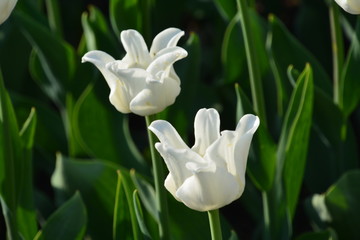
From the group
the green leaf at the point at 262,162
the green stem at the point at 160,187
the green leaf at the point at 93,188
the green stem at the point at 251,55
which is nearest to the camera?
the green stem at the point at 160,187

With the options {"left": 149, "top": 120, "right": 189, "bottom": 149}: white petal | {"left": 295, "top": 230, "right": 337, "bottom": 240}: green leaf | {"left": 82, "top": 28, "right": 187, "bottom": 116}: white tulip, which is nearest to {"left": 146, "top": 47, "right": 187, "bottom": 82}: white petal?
{"left": 82, "top": 28, "right": 187, "bottom": 116}: white tulip

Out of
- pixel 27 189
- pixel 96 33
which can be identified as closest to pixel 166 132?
pixel 27 189

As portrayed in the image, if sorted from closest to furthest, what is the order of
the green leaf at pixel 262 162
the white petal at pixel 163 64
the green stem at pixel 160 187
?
1. the white petal at pixel 163 64
2. the green stem at pixel 160 187
3. the green leaf at pixel 262 162

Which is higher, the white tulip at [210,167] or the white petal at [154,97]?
the white petal at [154,97]

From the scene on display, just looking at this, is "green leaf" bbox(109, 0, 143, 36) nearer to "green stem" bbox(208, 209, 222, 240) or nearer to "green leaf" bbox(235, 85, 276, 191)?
"green leaf" bbox(235, 85, 276, 191)

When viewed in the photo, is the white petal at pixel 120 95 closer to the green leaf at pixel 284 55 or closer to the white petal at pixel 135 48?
the white petal at pixel 135 48

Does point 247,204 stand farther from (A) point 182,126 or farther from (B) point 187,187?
(B) point 187,187

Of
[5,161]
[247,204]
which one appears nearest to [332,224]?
[247,204]

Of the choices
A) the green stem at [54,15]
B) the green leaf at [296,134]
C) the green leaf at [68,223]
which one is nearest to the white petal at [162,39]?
the green leaf at [296,134]
